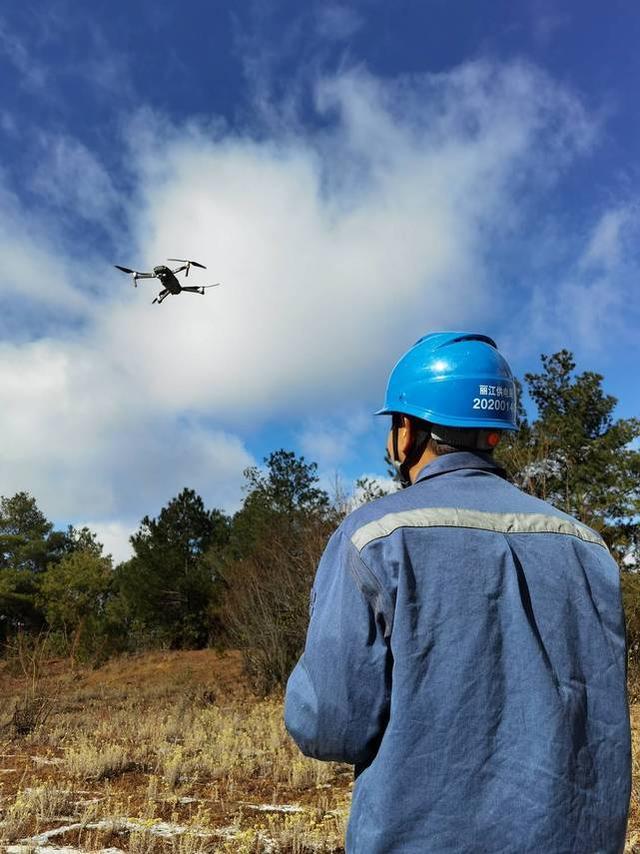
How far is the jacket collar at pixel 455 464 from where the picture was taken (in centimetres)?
171

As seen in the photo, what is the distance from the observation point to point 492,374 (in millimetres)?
1919

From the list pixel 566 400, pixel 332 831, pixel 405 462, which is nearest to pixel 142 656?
pixel 566 400

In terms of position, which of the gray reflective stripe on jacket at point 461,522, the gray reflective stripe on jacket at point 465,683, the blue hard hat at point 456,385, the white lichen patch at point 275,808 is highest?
the blue hard hat at point 456,385

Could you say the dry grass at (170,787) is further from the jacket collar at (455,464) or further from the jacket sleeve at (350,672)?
the jacket collar at (455,464)

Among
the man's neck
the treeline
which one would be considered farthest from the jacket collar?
the treeline

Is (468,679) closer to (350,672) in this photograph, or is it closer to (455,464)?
(350,672)

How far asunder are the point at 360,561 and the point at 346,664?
213 mm

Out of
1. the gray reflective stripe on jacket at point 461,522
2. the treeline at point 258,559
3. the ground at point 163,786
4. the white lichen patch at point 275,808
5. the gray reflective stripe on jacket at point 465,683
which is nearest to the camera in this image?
the gray reflective stripe on jacket at point 465,683

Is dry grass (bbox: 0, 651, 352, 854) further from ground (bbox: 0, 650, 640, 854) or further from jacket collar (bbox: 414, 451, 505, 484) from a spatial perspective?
jacket collar (bbox: 414, 451, 505, 484)

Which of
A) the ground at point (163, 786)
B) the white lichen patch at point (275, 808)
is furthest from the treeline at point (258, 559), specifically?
the white lichen patch at point (275, 808)

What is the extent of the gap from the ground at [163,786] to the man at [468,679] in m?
2.98

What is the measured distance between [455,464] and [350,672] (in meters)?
0.56

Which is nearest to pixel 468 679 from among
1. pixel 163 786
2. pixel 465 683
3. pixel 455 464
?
pixel 465 683

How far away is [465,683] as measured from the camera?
1434 millimetres
